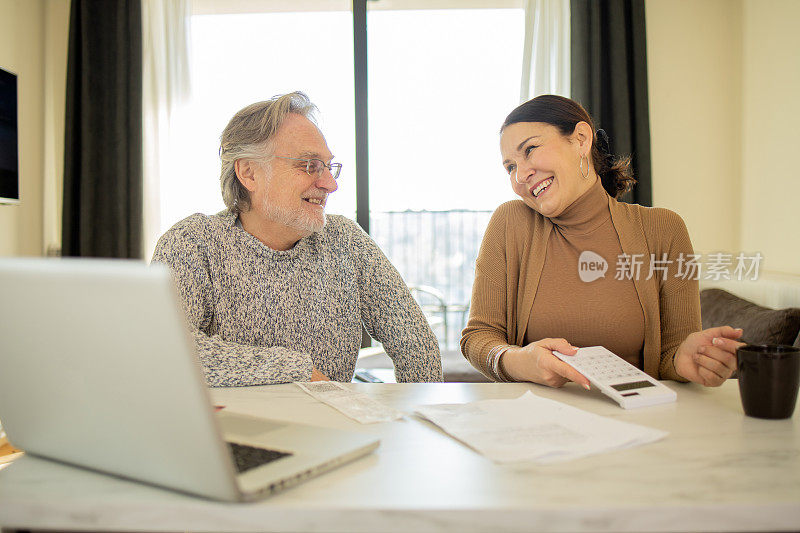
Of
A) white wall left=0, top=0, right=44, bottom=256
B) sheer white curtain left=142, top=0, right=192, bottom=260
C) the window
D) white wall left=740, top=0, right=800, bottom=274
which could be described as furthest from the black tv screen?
white wall left=740, top=0, right=800, bottom=274

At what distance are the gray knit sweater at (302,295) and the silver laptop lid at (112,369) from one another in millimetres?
653

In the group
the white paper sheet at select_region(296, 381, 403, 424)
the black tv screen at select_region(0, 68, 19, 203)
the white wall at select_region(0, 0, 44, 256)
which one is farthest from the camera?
the white wall at select_region(0, 0, 44, 256)

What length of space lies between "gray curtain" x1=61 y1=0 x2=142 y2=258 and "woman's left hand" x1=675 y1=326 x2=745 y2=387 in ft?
10.9

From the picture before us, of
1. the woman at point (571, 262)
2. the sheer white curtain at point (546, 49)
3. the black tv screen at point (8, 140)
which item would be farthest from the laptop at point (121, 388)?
the sheer white curtain at point (546, 49)

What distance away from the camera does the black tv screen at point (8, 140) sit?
315 cm

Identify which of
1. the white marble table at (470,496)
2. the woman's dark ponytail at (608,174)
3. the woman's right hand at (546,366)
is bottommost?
the white marble table at (470,496)

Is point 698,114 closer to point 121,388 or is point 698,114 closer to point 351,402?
point 351,402

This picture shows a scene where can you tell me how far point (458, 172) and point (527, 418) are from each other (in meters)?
3.25

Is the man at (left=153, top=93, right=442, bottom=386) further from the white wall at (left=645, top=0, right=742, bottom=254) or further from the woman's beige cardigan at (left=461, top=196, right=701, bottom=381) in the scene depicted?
the white wall at (left=645, top=0, right=742, bottom=254)

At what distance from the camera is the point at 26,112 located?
3.56 meters

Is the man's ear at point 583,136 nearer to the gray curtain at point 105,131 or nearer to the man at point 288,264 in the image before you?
the man at point 288,264

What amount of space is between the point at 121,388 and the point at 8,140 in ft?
10.7

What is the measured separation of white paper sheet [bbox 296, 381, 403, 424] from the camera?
0.90m

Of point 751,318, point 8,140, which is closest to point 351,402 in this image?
point 751,318
